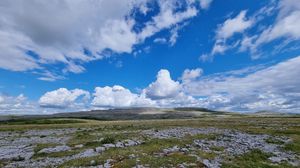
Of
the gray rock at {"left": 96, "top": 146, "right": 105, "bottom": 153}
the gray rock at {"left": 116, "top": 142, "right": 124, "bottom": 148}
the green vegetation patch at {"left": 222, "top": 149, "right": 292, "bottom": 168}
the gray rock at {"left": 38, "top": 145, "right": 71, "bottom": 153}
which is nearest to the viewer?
the green vegetation patch at {"left": 222, "top": 149, "right": 292, "bottom": 168}

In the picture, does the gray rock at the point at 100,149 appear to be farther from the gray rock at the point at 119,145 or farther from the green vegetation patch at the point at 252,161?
the green vegetation patch at the point at 252,161

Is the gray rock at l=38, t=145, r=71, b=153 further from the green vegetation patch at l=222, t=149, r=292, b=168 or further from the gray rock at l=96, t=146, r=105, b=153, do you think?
the green vegetation patch at l=222, t=149, r=292, b=168

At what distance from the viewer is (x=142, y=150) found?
29625 mm

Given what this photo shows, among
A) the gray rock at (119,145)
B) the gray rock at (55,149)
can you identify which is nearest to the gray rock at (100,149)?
the gray rock at (119,145)

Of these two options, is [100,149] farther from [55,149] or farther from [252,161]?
[252,161]

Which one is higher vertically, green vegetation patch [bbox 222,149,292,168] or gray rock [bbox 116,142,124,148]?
gray rock [bbox 116,142,124,148]

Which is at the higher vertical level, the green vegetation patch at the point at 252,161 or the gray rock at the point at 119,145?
the gray rock at the point at 119,145

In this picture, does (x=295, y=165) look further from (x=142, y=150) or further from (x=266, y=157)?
(x=142, y=150)

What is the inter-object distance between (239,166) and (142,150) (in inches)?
431

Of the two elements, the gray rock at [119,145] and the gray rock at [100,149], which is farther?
the gray rock at [119,145]

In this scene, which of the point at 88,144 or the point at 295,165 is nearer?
the point at 295,165

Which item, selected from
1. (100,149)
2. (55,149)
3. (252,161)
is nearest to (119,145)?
(100,149)

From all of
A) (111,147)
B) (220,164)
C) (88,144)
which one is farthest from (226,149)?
(88,144)

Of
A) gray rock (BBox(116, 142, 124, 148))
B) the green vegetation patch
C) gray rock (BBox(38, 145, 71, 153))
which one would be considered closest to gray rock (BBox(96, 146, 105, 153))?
gray rock (BBox(116, 142, 124, 148))
